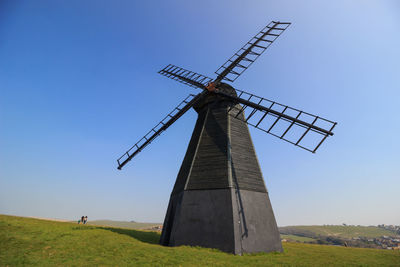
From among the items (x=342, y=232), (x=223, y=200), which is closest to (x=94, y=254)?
(x=223, y=200)

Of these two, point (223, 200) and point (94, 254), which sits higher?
point (223, 200)

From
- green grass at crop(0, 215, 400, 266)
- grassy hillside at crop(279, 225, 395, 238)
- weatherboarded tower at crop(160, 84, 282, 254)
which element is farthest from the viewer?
grassy hillside at crop(279, 225, 395, 238)

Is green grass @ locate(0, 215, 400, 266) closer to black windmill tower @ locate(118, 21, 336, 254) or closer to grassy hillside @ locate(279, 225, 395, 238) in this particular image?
black windmill tower @ locate(118, 21, 336, 254)

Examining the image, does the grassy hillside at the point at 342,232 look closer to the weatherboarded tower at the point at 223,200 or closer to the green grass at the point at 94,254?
the weatherboarded tower at the point at 223,200

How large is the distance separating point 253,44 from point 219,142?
33.1ft

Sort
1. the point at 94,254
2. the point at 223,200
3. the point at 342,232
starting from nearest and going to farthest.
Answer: the point at 94,254
the point at 223,200
the point at 342,232

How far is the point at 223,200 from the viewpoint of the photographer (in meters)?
12.0

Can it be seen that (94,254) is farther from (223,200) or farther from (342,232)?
(342,232)

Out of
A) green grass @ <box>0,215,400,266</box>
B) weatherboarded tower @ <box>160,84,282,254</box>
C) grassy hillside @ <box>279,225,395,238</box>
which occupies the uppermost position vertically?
grassy hillside @ <box>279,225,395,238</box>

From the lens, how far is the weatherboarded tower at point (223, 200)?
11492 millimetres

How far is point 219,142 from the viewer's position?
14484 mm

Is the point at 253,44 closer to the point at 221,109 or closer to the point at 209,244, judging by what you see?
the point at 221,109

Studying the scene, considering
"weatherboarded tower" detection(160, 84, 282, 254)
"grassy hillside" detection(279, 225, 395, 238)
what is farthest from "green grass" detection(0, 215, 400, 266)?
"grassy hillside" detection(279, 225, 395, 238)

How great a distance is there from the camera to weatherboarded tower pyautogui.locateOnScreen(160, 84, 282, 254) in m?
11.5
